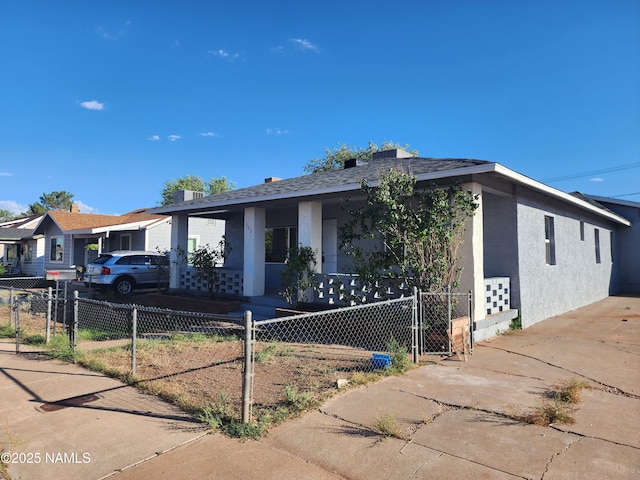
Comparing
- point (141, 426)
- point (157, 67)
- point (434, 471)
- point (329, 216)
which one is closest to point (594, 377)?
point (434, 471)

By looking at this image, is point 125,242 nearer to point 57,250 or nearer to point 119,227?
point 119,227

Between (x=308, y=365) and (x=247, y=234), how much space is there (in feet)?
19.3

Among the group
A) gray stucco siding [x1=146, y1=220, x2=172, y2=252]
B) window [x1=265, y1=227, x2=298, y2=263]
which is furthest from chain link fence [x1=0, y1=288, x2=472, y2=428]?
gray stucco siding [x1=146, y1=220, x2=172, y2=252]

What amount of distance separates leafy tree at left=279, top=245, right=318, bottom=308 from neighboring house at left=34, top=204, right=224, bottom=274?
36.5ft

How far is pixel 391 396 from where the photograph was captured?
4.40m

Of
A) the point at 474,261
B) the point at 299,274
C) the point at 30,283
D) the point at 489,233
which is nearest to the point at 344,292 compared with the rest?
the point at 299,274

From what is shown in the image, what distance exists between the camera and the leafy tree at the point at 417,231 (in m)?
6.82

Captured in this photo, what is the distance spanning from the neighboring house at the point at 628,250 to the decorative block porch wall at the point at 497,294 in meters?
11.8

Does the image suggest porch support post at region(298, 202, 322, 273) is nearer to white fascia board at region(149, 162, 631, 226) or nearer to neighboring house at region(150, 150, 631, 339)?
neighboring house at region(150, 150, 631, 339)

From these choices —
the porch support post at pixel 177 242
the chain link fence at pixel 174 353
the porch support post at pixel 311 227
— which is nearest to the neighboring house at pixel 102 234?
the porch support post at pixel 177 242

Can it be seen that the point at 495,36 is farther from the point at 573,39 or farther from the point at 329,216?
the point at 329,216

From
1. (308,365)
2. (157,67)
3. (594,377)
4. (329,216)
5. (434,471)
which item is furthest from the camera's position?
(157,67)

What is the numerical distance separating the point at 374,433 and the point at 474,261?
14.8ft

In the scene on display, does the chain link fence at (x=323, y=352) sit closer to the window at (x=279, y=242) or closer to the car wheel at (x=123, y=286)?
the window at (x=279, y=242)
